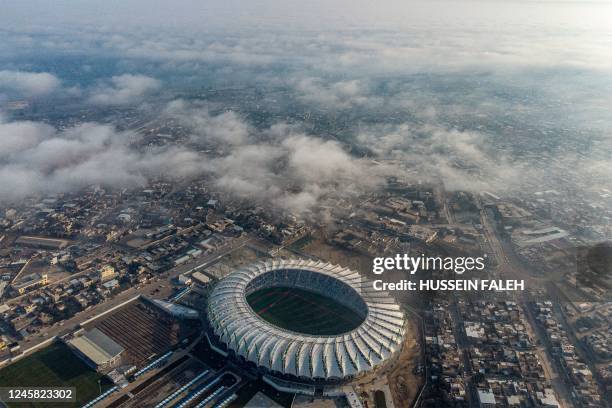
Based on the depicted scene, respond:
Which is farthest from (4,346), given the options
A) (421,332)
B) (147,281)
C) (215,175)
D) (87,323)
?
(215,175)

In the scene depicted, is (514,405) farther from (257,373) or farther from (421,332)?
(257,373)

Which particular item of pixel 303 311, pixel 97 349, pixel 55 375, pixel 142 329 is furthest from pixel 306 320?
pixel 55 375

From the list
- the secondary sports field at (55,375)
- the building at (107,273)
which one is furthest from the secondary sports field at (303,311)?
the building at (107,273)

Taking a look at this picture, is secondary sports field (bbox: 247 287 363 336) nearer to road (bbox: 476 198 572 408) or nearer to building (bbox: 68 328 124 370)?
building (bbox: 68 328 124 370)

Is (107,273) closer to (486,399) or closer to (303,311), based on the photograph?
(303,311)

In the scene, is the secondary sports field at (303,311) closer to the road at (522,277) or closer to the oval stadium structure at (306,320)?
the oval stadium structure at (306,320)
